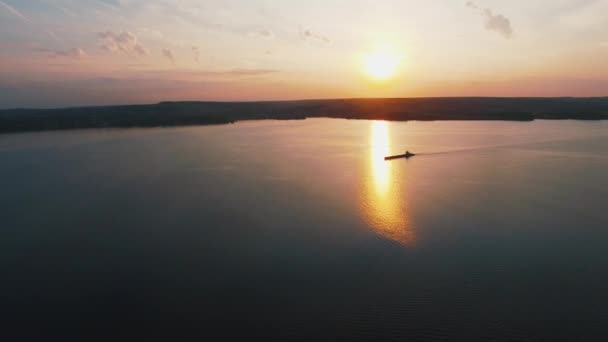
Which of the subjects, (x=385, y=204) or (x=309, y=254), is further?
(x=385, y=204)

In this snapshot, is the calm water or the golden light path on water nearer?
the calm water

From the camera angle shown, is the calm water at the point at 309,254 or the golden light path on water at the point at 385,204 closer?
the calm water at the point at 309,254

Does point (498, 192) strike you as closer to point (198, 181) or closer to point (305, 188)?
point (305, 188)

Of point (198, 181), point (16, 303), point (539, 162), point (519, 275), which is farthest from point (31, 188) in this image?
point (539, 162)
